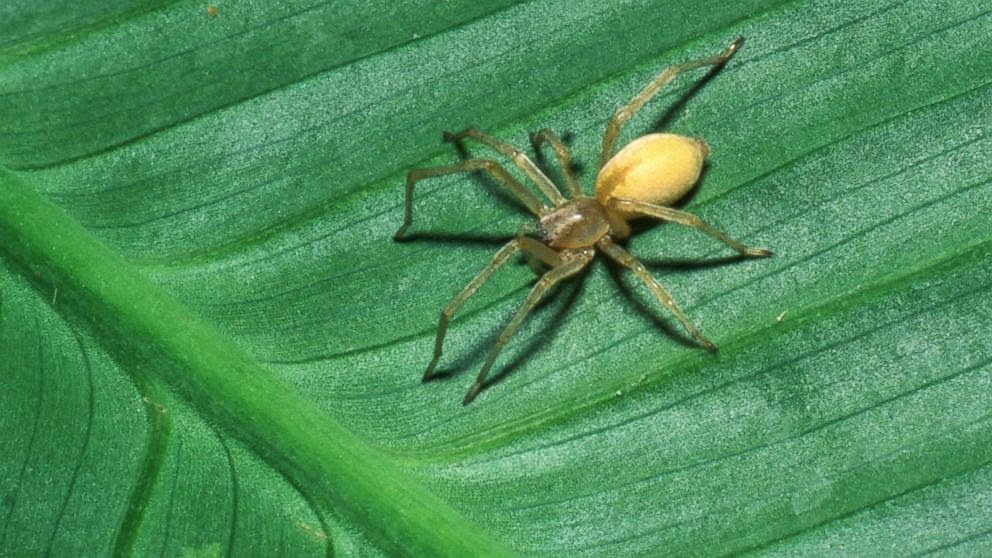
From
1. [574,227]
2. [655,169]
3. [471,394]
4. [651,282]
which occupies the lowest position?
[471,394]

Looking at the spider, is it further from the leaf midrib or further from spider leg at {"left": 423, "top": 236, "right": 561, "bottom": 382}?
the leaf midrib

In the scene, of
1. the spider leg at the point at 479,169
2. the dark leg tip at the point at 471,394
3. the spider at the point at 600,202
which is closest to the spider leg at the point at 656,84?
the spider at the point at 600,202

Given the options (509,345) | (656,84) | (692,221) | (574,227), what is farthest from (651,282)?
(656,84)

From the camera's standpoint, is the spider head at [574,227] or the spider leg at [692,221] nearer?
the spider leg at [692,221]

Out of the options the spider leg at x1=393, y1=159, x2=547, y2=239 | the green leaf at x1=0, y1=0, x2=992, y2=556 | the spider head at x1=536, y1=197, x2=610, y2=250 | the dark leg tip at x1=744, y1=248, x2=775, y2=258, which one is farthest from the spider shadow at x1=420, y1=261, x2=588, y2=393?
the dark leg tip at x1=744, y1=248, x2=775, y2=258

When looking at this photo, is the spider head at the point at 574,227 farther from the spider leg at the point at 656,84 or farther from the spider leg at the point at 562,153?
the spider leg at the point at 656,84

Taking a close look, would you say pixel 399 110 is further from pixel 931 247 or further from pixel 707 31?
pixel 931 247

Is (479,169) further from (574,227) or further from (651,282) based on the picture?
(651,282)
